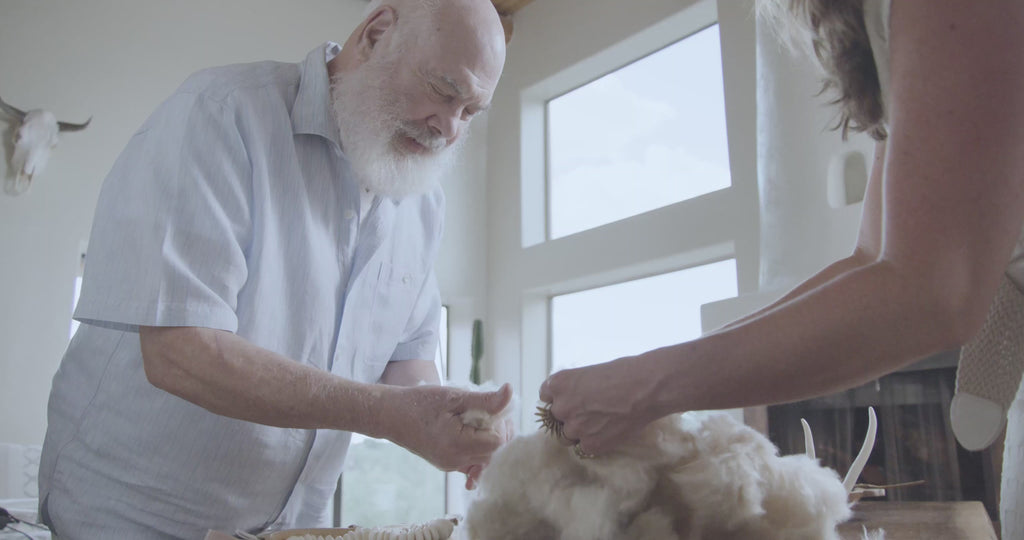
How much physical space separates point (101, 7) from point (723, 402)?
5.47 metres

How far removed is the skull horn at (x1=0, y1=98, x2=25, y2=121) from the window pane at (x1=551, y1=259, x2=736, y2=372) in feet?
11.8

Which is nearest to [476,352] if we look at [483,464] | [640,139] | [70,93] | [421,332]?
[640,139]

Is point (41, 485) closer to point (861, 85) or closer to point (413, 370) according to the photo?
point (413, 370)

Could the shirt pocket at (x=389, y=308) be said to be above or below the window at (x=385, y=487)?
above

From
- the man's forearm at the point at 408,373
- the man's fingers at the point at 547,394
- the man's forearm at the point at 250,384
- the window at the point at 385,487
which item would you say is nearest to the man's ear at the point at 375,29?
the man's forearm at the point at 408,373

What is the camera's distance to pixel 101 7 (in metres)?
5.11

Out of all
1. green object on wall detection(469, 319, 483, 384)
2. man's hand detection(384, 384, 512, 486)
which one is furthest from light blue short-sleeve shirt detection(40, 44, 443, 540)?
green object on wall detection(469, 319, 483, 384)

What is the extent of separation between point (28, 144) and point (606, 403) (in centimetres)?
472

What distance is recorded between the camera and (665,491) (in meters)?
0.89

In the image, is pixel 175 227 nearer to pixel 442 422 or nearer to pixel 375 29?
pixel 442 422

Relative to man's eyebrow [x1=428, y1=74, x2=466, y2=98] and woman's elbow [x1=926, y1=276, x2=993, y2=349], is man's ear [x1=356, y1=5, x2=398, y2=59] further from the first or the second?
woman's elbow [x1=926, y1=276, x2=993, y2=349]

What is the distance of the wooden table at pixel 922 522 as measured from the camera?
115 cm

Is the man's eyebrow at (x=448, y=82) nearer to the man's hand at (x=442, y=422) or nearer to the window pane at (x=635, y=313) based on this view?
the man's hand at (x=442, y=422)

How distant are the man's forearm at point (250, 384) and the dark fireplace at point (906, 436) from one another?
3403mm
